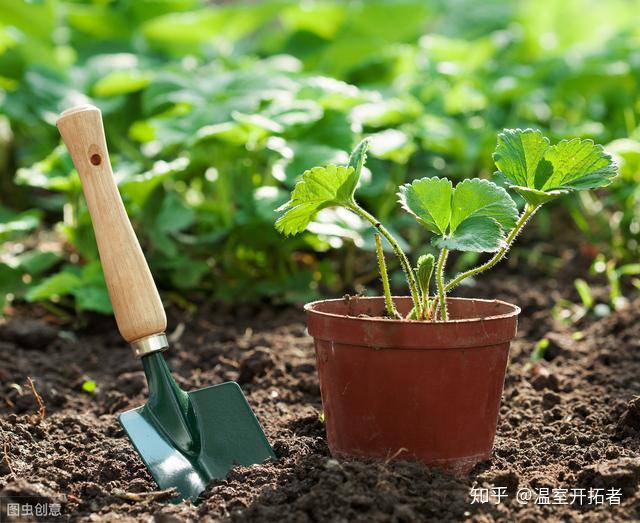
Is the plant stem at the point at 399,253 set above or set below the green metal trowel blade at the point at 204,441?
above

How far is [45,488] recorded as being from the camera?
1514 millimetres

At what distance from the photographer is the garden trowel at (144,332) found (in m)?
1.71

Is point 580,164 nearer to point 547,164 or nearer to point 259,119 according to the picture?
point 547,164

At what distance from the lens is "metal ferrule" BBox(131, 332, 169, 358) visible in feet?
5.75

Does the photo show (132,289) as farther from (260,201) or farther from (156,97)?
(156,97)

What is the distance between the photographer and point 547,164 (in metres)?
1.54

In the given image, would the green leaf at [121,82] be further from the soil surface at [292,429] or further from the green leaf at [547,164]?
the green leaf at [547,164]

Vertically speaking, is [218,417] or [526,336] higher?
[218,417]

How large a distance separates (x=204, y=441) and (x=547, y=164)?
84 cm

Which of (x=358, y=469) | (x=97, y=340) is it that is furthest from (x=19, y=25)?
(x=358, y=469)

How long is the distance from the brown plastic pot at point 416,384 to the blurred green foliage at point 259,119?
2.68ft

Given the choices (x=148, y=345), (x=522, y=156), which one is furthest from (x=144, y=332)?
(x=522, y=156)

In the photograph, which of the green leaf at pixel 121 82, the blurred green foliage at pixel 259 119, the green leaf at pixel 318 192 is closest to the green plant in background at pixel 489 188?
the green leaf at pixel 318 192

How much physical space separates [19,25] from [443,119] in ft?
5.97
